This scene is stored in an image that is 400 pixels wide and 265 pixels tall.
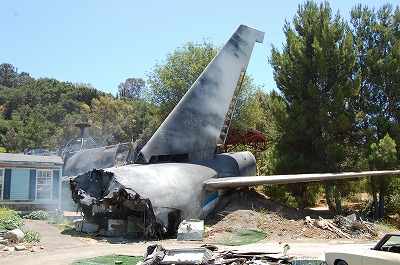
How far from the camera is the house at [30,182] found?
856 inches

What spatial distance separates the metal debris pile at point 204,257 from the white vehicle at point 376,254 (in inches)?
22.2

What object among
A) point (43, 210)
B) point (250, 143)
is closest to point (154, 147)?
point (43, 210)

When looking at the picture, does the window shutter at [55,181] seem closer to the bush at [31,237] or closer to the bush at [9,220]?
the bush at [9,220]

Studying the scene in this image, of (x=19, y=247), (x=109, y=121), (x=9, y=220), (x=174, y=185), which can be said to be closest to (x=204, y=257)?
(x=19, y=247)

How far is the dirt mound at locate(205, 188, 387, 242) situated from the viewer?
16.9m

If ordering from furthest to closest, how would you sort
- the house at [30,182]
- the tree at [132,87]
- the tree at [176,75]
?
1. the tree at [132,87]
2. the tree at [176,75]
3. the house at [30,182]

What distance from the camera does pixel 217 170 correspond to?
21.6 metres

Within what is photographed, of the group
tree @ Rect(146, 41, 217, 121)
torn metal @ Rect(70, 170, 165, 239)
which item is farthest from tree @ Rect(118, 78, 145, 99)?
torn metal @ Rect(70, 170, 165, 239)

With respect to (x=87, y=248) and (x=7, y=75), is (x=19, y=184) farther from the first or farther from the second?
(x=7, y=75)

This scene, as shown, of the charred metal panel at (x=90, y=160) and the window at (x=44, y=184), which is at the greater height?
the charred metal panel at (x=90, y=160)

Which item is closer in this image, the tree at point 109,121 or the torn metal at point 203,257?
the torn metal at point 203,257

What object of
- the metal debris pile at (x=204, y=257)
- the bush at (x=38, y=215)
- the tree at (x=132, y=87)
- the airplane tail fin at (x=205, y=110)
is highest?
the tree at (x=132, y=87)

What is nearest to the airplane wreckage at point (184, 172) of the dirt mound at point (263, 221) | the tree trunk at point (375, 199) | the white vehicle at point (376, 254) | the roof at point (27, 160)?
the dirt mound at point (263, 221)

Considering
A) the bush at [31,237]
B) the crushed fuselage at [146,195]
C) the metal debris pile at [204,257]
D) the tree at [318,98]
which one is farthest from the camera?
the tree at [318,98]
